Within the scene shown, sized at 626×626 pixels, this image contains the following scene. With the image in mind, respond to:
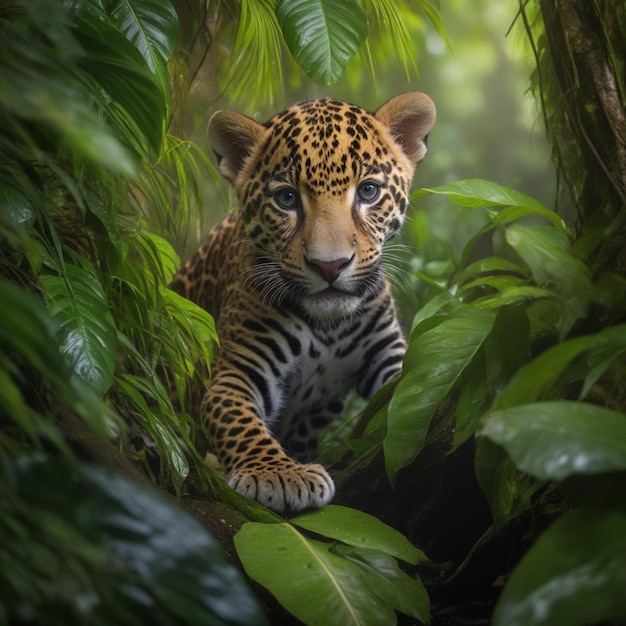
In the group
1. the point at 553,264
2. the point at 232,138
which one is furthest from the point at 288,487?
the point at 232,138

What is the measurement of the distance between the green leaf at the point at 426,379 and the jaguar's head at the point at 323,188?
0.81 metres

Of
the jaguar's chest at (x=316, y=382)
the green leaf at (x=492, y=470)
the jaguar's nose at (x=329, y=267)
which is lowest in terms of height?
the green leaf at (x=492, y=470)

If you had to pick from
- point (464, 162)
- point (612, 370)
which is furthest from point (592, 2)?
point (464, 162)

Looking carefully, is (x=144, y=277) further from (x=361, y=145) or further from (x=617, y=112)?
(x=617, y=112)

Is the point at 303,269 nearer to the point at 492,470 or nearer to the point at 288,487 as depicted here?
the point at 288,487

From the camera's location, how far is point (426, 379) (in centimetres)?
282

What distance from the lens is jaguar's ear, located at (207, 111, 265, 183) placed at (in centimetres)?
407

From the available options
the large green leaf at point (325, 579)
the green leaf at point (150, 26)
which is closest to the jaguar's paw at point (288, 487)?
the large green leaf at point (325, 579)

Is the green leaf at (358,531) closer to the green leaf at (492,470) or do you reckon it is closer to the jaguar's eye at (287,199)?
the green leaf at (492,470)

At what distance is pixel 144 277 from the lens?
2941 mm

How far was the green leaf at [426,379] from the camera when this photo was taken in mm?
2758

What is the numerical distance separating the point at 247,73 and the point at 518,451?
3.49m

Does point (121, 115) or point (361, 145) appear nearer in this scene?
point (121, 115)

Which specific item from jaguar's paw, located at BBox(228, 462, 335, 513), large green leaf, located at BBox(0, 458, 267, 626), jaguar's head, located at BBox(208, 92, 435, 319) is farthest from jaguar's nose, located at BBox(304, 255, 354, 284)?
large green leaf, located at BBox(0, 458, 267, 626)
